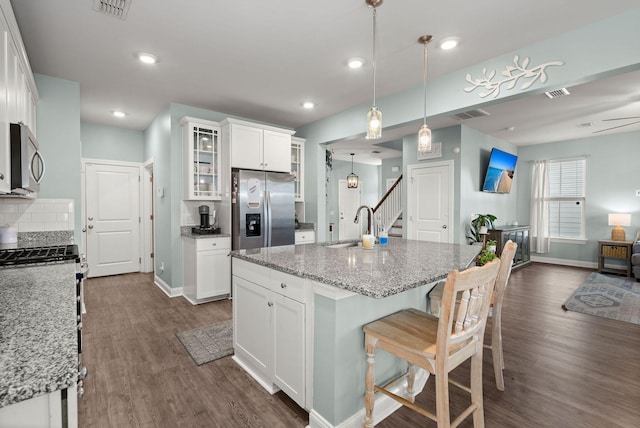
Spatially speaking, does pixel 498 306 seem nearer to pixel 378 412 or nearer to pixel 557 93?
pixel 378 412

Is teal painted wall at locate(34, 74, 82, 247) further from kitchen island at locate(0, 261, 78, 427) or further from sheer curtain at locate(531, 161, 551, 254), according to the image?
sheer curtain at locate(531, 161, 551, 254)

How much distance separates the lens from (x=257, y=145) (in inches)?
172

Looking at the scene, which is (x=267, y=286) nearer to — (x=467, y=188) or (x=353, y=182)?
(x=467, y=188)

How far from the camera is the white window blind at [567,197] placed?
649 cm

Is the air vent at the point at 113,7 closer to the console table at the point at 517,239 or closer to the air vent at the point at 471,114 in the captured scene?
the air vent at the point at 471,114

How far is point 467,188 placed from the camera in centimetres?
541

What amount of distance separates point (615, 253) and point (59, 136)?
872cm

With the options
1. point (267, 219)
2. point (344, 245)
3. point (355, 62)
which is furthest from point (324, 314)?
point (267, 219)

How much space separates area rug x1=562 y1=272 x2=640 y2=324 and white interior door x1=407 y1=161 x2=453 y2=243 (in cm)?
189

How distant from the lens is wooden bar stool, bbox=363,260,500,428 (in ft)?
4.32

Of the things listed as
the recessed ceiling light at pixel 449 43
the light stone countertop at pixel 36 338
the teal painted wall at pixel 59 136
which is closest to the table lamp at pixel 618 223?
the recessed ceiling light at pixel 449 43

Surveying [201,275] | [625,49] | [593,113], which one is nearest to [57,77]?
[201,275]

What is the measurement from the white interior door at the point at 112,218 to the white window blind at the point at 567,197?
8.59 meters

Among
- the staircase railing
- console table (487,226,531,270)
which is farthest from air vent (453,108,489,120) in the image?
the staircase railing
